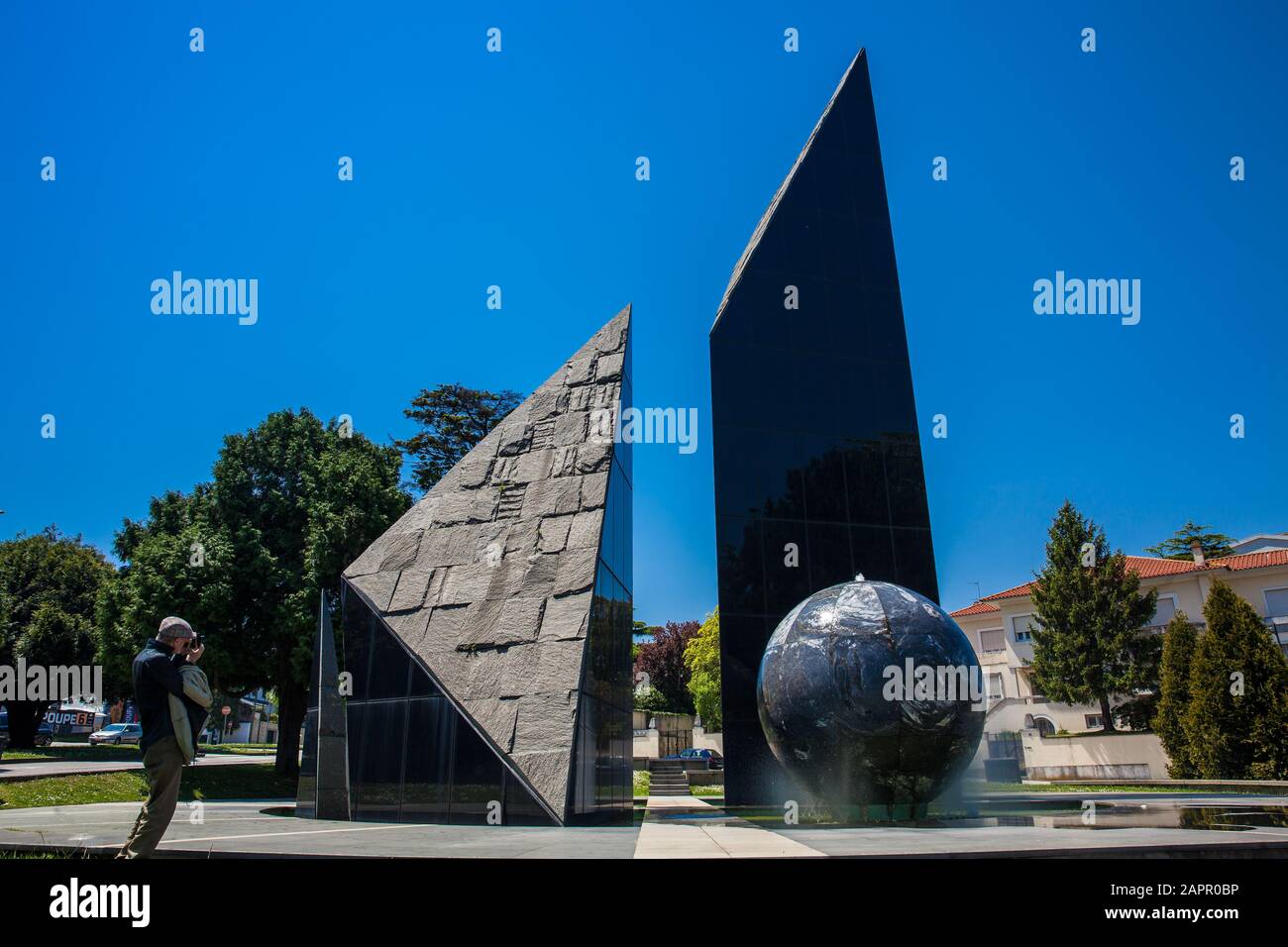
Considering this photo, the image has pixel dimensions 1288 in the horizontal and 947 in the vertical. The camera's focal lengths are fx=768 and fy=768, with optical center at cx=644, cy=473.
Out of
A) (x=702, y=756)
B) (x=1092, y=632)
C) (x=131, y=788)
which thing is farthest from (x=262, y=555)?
(x=1092, y=632)

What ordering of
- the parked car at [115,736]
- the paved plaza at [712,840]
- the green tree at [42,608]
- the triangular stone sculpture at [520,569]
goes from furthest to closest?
the parked car at [115,736] → the green tree at [42,608] → the triangular stone sculpture at [520,569] → the paved plaza at [712,840]

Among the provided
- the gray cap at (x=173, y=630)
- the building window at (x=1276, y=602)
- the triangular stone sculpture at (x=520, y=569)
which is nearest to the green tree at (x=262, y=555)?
the triangular stone sculpture at (x=520, y=569)

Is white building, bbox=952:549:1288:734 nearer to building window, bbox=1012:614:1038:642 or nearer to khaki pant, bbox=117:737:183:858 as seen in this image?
building window, bbox=1012:614:1038:642

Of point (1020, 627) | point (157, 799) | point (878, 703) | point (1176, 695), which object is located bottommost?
point (1176, 695)

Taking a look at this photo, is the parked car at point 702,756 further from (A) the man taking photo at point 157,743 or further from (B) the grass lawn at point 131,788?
(A) the man taking photo at point 157,743

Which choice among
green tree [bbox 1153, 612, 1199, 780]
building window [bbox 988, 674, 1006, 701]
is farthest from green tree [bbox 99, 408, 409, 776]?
building window [bbox 988, 674, 1006, 701]

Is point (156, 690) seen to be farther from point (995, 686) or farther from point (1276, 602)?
point (1276, 602)

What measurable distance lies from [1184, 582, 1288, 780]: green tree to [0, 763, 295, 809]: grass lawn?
1157 inches

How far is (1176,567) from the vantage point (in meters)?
A: 41.7

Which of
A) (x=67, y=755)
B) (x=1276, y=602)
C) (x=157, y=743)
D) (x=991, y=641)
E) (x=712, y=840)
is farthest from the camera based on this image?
(x=991, y=641)

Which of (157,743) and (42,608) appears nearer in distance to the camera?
(157,743)

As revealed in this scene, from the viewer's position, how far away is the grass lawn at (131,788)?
17.1m

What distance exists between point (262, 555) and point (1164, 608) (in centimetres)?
4334

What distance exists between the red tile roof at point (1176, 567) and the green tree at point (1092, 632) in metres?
1.42
